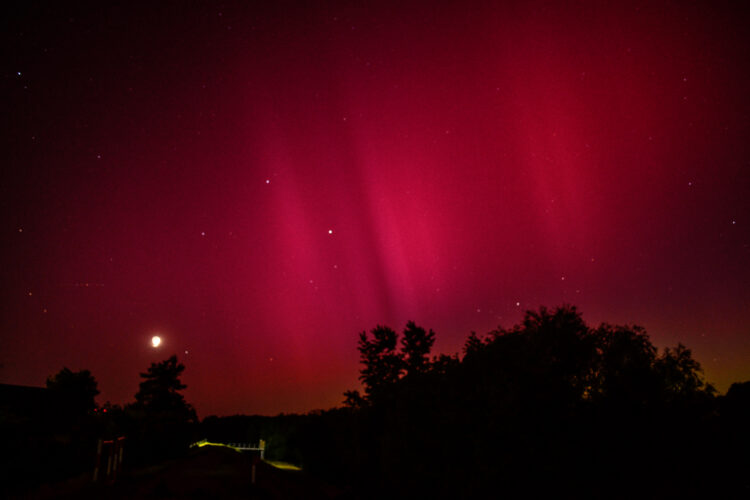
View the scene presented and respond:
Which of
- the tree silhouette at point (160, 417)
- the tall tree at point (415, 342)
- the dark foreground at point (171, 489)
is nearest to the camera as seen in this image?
the dark foreground at point (171, 489)

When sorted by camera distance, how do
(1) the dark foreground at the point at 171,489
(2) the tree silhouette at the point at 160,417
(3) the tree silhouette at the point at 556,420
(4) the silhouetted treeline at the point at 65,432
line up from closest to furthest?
(3) the tree silhouette at the point at 556,420
(1) the dark foreground at the point at 171,489
(4) the silhouetted treeline at the point at 65,432
(2) the tree silhouette at the point at 160,417

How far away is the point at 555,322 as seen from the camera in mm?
20094

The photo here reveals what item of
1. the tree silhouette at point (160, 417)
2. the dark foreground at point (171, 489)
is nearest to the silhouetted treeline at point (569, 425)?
the dark foreground at point (171, 489)

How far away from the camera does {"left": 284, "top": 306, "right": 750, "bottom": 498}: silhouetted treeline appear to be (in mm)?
12688

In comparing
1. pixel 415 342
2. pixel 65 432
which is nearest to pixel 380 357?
pixel 415 342

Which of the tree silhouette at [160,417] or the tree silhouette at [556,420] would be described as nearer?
the tree silhouette at [556,420]

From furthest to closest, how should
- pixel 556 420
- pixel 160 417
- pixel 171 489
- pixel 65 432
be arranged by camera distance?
pixel 160 417 < pixel 65 432 < pixel 171 489 < pixel 556 420

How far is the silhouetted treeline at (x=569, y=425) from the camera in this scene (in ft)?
41.6

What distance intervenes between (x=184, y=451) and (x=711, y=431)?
135 feet

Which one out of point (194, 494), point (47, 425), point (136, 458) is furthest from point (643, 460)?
point (47, 425)

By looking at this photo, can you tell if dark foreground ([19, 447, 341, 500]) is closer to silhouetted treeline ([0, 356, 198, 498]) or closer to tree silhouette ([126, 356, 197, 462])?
silhouetted treeline ([0, 356, 198, 498])

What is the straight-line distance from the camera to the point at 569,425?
13320 mm

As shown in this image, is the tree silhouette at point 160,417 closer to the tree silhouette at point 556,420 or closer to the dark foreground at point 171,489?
the dark foreground at point 171,489

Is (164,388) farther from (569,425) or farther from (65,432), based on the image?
(569,425)
